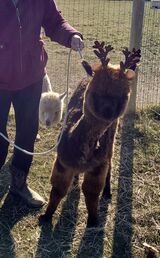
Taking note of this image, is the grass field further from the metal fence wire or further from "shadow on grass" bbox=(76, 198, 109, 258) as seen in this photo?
the metal fence wire

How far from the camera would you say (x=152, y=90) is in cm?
668

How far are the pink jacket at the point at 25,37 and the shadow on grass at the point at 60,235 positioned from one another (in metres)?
1.26

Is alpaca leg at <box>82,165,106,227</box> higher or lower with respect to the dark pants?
lower

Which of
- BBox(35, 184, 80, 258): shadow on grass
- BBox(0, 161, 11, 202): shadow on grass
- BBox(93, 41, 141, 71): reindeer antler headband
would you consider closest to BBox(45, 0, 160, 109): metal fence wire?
BBox(0, 161, 11, 202): shadow on grass

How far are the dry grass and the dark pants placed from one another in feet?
1.50

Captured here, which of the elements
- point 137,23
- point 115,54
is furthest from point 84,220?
point 115,54

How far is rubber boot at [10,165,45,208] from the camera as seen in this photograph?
148 inches

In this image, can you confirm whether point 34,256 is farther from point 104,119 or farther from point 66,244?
point 104,119

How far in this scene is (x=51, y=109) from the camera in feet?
16.4

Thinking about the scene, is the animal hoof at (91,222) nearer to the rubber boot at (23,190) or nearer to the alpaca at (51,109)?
the rubber boot at (23,190)

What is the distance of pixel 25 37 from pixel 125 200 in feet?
6.24

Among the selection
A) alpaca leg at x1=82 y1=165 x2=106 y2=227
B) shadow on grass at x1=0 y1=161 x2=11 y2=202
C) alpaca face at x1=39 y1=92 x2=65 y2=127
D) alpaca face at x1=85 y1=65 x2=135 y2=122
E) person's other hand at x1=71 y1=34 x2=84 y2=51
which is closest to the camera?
alpaca face at x1=85 y1=65 x2=135 y2=122

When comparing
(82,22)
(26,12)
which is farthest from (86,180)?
(82,22)

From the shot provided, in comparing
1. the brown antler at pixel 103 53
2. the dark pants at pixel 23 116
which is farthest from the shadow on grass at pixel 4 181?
the brown antler at pixel 103 53
